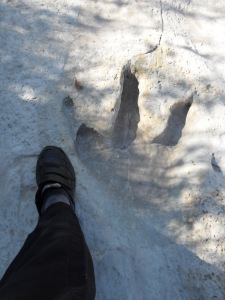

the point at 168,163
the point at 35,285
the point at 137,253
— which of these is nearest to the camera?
the point at 35,285

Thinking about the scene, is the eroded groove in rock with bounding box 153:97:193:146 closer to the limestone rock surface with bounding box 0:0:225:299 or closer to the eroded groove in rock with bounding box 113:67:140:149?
the limestone rock surface with bounding box 0:0:225:299

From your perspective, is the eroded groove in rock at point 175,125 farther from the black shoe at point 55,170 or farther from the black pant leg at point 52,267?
the black pant leg at point 52,267

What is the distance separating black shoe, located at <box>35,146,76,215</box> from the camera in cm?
173

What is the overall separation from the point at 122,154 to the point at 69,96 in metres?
0.53

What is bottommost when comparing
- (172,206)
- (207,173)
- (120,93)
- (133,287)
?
(133,287)

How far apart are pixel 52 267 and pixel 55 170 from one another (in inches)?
28.4

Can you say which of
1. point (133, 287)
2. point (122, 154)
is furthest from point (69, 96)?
point (133, 287)

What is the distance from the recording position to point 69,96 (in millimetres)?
2047

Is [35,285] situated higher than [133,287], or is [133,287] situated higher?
[35,285]

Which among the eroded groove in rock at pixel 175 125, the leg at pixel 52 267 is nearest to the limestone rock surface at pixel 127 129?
the eroded groove in rock at pixel 175 125

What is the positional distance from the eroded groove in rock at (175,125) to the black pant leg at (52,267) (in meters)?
0.88

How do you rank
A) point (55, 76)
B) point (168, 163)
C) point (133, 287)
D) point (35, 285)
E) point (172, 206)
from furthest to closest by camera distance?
point (55, 76) → point (168, 163) → point (172, 206) → point (133, 287) → point (35, 285)

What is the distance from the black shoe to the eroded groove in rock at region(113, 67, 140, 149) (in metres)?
0.37

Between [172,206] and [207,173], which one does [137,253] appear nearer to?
[172,206]
